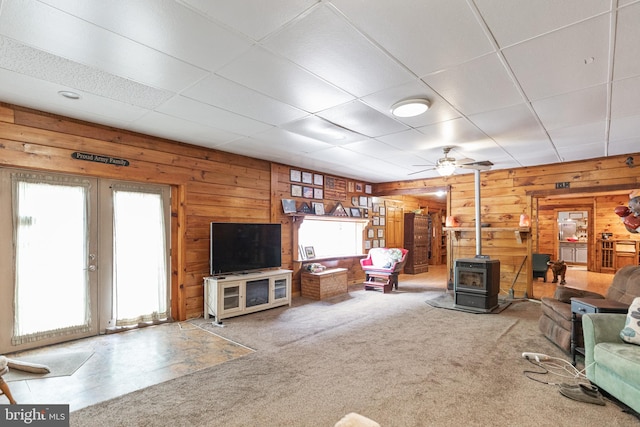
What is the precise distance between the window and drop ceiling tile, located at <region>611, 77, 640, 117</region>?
471 cm

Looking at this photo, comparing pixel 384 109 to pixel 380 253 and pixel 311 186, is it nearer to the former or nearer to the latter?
pixel 311 186

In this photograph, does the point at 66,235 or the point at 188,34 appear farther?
the point at 66,235

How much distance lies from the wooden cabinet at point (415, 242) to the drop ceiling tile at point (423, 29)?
749 cm

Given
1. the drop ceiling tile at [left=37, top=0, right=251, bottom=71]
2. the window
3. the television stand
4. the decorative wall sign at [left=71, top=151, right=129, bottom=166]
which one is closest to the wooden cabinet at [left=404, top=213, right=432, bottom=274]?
the window

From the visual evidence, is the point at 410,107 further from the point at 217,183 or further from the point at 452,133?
the point at 217,183

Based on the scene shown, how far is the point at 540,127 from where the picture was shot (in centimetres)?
366

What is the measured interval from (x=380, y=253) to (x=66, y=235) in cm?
528

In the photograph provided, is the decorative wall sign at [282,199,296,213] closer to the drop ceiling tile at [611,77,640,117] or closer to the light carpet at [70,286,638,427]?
the light carpet at [70,286,638,427]

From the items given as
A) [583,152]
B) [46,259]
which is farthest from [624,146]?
[46,259]

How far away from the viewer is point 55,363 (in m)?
2.96

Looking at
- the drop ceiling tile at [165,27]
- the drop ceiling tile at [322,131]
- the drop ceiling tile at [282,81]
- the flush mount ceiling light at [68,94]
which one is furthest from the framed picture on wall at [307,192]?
the drop ceiling tile at [165,27]

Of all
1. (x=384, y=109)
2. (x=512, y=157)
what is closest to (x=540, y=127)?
(x=512, y=157)

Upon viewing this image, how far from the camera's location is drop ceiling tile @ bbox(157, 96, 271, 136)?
10.1 ft

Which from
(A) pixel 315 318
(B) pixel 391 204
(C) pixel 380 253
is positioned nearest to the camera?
(A) pixel 315 318
